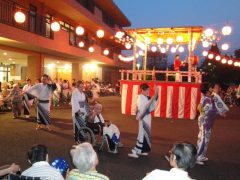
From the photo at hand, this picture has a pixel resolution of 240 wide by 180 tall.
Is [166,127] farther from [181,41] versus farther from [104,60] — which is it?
[104,60]

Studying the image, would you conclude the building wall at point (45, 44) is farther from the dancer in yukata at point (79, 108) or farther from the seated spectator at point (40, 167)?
the seated spectator at point (40, 167)

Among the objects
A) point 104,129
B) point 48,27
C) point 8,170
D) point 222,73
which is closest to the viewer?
point 8,170

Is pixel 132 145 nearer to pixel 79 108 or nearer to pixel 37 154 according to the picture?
pixel 79 108

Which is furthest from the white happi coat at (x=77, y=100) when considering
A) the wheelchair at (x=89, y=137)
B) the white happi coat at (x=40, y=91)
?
the white happi coat at (x=40, y=91)

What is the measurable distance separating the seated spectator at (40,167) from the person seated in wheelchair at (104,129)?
466cm

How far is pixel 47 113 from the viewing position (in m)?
11.6

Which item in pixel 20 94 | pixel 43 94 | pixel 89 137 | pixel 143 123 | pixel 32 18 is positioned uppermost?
pixel 32 18

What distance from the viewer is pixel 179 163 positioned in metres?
3.31

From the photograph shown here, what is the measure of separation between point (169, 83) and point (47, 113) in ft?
23.7

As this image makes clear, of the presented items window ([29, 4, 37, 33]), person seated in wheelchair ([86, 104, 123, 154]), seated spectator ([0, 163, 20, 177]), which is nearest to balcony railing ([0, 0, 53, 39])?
window ([29, 4, 37, 33])

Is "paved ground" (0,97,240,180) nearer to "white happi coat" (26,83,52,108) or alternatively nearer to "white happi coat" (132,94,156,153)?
"white happi coat" (132,94,156,153)

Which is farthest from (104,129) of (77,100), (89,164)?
(89,164)

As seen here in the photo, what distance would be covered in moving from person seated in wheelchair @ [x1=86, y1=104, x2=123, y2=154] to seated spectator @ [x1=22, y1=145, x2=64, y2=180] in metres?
4.66

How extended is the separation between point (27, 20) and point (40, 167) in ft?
54.9
